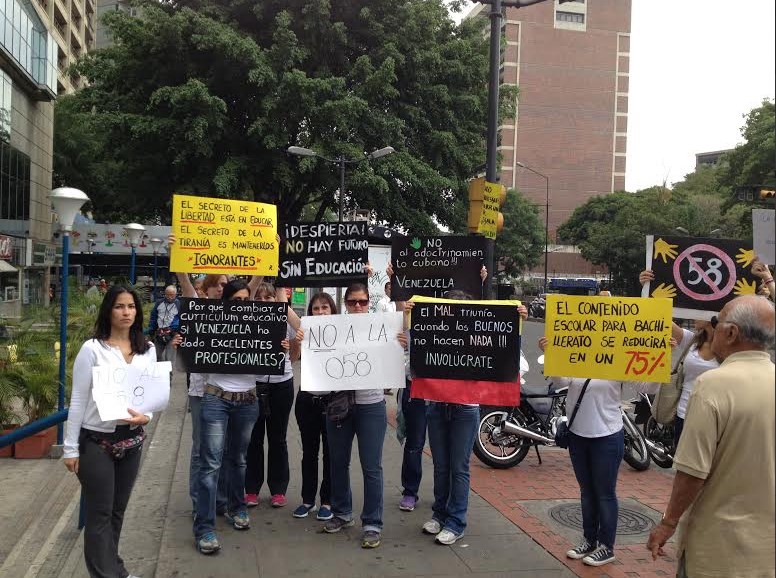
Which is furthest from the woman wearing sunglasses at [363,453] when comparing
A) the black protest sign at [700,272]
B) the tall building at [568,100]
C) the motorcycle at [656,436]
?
the tall building at [568,100]

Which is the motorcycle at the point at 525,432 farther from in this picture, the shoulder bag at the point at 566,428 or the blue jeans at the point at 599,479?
the blue jeans at the point at 599,479

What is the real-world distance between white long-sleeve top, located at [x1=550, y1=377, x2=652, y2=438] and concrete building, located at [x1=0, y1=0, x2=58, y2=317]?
27.9 meters

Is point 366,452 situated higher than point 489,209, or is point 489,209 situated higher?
point 489,209

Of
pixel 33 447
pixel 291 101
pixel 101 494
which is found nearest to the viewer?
pixel 101 494

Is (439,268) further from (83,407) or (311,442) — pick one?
(83,407)

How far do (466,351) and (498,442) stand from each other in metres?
2.77

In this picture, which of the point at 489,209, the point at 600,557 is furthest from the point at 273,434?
the point at 489,209

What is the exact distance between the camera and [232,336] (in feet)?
18.0

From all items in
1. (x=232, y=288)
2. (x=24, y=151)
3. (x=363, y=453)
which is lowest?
(x=363, y=453)

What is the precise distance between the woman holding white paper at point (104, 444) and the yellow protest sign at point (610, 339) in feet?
8.95

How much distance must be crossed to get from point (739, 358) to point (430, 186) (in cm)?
1985

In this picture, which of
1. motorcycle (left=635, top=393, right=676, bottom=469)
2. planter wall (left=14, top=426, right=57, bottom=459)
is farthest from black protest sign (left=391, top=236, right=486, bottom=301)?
planter wall (left=14, top=426, right=57, bottom=459)

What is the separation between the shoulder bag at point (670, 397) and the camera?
6219mm

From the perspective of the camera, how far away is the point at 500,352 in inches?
217
